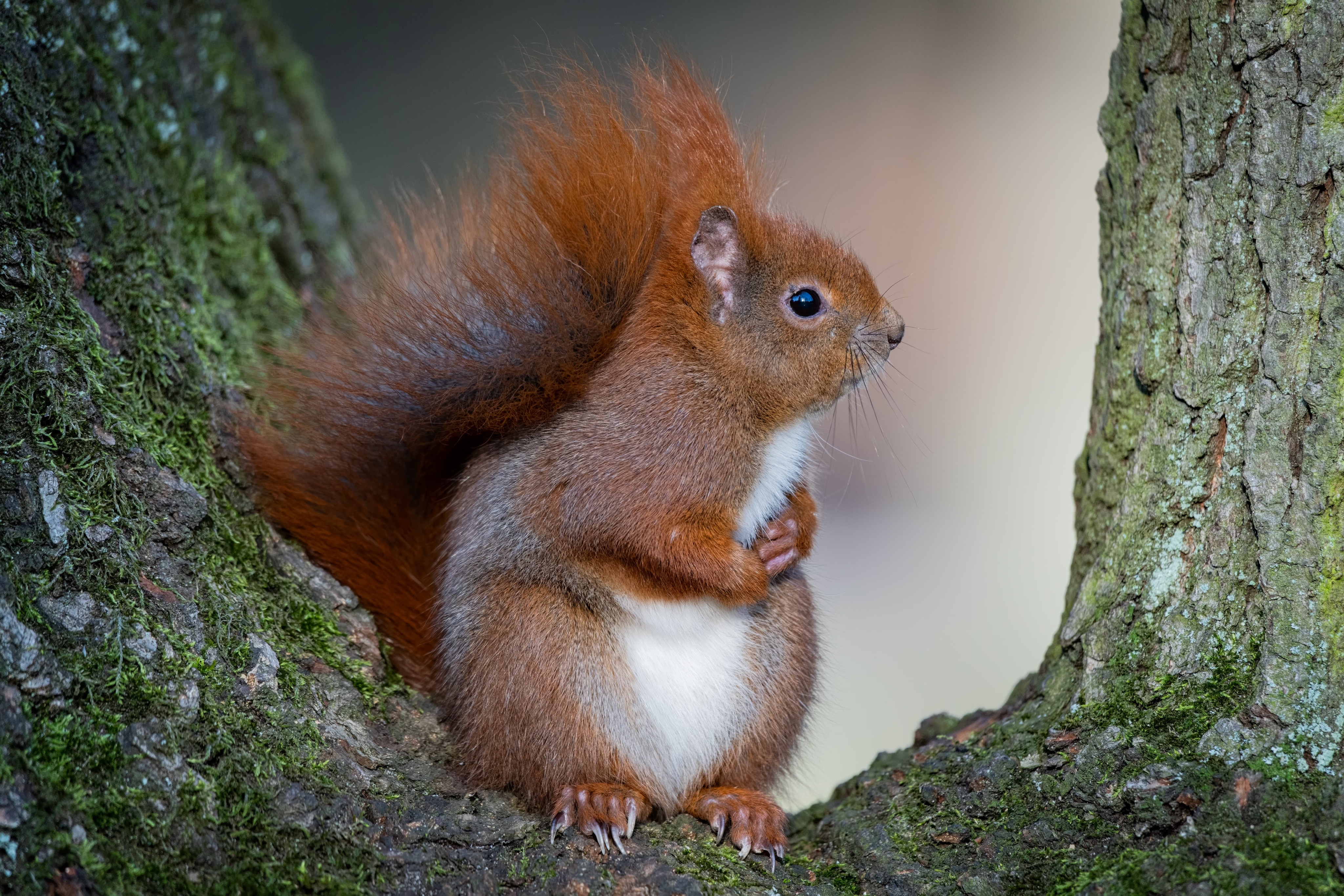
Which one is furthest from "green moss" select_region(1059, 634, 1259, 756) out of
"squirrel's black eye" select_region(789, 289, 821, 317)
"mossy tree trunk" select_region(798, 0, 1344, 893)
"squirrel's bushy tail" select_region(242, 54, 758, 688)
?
"squirrel's bushy tail" select_region(242, 54, 758, 688)

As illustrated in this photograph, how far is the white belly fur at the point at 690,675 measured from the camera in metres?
1.67

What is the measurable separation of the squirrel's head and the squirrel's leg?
0.56 feet

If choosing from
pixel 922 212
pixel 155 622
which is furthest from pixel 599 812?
pixel 922 212

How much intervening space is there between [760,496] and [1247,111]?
915 millimetres

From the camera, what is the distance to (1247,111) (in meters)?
1.44

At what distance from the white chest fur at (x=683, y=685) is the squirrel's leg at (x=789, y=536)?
106 mm

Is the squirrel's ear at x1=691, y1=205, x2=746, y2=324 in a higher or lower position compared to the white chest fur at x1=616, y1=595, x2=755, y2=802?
higher

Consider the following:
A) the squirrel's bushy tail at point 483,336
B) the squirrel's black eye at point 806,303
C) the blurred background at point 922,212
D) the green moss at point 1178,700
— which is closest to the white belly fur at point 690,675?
the squirrel's black eye at point 806,303

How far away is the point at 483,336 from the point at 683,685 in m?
0.66

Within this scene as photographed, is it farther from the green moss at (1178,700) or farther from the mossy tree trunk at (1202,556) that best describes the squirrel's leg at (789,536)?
the green moss at (1178,700)

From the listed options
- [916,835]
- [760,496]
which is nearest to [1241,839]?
[916,835]

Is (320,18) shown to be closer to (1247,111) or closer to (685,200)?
(685,200)

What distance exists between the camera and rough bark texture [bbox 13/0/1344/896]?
1224mm

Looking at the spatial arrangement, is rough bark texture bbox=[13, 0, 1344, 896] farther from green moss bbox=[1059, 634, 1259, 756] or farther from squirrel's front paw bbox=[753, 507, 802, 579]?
squirrel's front paw bbox=[753, 507, 802, 579]
